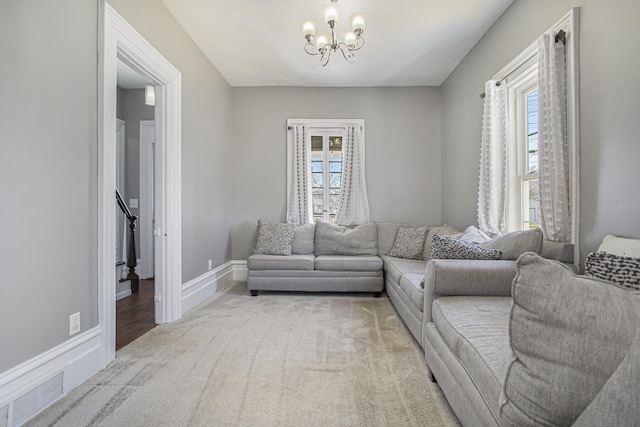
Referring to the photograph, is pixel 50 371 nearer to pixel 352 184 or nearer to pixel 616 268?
pixel 616 268

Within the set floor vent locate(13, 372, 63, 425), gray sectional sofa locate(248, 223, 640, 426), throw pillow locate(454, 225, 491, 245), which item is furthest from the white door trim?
throw pillow locate(454, 225, 491, 245)

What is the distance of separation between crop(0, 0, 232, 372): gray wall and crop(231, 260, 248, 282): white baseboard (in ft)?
8.73

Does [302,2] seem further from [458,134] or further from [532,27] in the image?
[458,134]

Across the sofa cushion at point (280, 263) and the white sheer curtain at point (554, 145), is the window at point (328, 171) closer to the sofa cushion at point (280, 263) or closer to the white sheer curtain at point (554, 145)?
the sofa cushion at point (280, 263)

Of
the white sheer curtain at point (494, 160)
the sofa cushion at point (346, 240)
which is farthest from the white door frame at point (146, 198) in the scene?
the white sheer curtain at point (494, 160)

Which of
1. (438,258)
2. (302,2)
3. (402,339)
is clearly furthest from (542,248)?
(302,2)

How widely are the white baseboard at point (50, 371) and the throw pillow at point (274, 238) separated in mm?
2210

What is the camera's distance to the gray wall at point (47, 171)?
1.47 meters

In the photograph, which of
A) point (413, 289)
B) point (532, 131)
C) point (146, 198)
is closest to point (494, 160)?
point (532, 131)

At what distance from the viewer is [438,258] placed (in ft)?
7.31

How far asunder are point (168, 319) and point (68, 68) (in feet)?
6.93

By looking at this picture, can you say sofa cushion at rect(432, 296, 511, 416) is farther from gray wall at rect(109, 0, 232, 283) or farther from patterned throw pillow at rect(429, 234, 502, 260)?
gray wall at rect(109, 0, 232, 283)

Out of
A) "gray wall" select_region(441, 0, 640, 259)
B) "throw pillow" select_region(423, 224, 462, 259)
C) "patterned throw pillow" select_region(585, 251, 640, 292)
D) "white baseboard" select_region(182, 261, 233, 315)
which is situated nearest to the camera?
"patterned throw pillow" select_region(585, 251, 640, 292)

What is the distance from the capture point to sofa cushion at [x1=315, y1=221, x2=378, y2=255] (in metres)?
4.19
